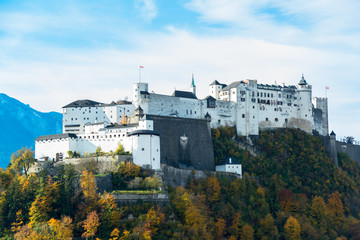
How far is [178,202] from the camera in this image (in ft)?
190

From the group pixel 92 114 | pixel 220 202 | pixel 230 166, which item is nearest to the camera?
pixel 220 202

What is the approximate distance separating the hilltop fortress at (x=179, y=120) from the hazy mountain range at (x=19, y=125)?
44.1m

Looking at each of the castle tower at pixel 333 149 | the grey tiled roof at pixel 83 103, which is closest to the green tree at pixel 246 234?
the grey tiled roof at pixel 83 103

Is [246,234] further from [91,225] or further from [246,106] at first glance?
[246,106]

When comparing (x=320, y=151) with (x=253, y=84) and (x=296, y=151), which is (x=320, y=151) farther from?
(x=253, y=84)

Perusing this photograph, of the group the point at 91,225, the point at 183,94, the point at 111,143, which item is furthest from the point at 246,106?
the point at 91,225

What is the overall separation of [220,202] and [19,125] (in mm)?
62081

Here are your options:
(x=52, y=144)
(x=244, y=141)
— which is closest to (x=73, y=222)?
(x=52, y=144)

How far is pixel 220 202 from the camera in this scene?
63.4m

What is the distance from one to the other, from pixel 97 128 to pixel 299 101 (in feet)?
100

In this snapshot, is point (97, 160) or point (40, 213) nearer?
point (40, 213)

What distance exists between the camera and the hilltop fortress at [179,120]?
64.1 m

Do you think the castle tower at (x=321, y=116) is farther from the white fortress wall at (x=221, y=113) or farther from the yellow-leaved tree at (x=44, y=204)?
the yellow-leaved tree at (x=44, y=204)

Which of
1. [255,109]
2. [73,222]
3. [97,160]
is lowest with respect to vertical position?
[73,222]
